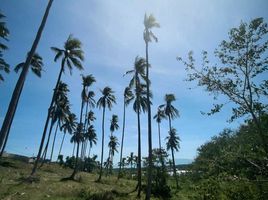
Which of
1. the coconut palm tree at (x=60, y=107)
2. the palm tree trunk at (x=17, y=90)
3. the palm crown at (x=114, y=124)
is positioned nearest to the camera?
the palm tree trunk at (x=17, y=90)

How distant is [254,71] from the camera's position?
11.9 m

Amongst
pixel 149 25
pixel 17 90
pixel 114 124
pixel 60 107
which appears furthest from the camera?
pixel 114 124

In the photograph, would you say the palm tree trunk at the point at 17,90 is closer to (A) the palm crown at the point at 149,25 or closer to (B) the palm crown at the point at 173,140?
(A) the palm crown at the point at 149,25

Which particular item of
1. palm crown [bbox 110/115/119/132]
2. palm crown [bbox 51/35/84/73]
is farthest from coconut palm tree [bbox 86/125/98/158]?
palm crown [bbox 51/35/84/73]

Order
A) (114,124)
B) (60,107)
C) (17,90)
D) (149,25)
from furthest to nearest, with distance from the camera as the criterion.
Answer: (114,124) < (60,107) < (149,25) < (17,90)

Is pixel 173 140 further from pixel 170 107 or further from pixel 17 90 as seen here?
pixel 17 90

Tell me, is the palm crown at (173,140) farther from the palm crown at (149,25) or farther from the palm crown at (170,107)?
the palm crown at (149,25)

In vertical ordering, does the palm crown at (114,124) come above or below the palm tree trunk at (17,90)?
above

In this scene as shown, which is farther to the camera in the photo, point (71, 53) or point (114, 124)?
point (114, 124)

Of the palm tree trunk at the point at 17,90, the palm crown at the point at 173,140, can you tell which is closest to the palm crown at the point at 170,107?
the palm crown at the point at 173,140

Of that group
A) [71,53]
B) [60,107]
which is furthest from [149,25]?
[60,107]

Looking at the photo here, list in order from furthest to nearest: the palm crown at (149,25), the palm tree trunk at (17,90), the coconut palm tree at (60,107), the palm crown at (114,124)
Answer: the palm crown at (114,124) < the coconut palm tree at (60,107) < the palm crown at (149,25) < the palm tree trunk at (17,90)

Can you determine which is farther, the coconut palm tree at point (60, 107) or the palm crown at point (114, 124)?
the palm crown at point (114, 124)

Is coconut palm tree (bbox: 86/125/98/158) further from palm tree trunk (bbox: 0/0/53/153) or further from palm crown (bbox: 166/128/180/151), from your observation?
palm tree trunk (bbox: 0/0/53/153)
